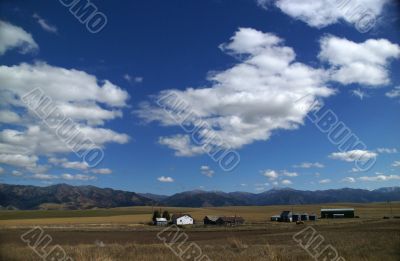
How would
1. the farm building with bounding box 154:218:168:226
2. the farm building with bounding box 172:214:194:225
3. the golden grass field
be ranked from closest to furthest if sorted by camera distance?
the golden grass field < the farm building with bounding box 154:218:168:226 < the farm building with bounding box 172:214:194:225

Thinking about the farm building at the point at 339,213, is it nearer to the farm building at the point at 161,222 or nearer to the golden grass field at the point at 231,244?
the farm building at the point at 161,222

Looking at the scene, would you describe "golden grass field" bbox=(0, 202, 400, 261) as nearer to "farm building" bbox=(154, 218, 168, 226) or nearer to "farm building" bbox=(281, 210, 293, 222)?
"farm building" bbox=(154, 218, 168, 226)

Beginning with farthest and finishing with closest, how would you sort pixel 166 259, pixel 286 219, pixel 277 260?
pixel 286 219 < pixel 166 259 < pixel 277 260

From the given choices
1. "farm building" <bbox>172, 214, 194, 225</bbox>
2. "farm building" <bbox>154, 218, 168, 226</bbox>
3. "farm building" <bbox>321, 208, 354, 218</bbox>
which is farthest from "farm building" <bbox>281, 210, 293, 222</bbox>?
"farm building" <bbox>154, 218, 168, 226</bbox>

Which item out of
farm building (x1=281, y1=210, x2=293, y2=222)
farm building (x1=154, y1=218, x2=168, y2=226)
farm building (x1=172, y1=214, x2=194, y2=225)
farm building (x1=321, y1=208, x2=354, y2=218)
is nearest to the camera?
farm building (x1=154, y1=218, x2=168, y2=226)

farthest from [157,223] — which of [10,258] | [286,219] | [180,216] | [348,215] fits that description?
[10,258]

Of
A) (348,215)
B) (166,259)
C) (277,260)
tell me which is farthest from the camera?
(348,215)

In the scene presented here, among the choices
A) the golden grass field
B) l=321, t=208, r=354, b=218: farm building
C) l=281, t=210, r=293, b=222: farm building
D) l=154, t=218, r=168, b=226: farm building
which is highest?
l=321, t=208, r=354, b=218: farm building

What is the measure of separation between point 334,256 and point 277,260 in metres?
3.65

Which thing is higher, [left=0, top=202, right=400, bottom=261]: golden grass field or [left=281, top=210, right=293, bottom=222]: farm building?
[left=281, top=210, right=293, bottom=222]: farm building

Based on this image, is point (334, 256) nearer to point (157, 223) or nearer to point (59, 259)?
point (59, 259)

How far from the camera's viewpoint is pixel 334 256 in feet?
65.4

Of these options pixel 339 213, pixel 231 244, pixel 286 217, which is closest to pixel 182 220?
pixel 286 217

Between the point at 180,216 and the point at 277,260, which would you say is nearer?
the point at 277,260
